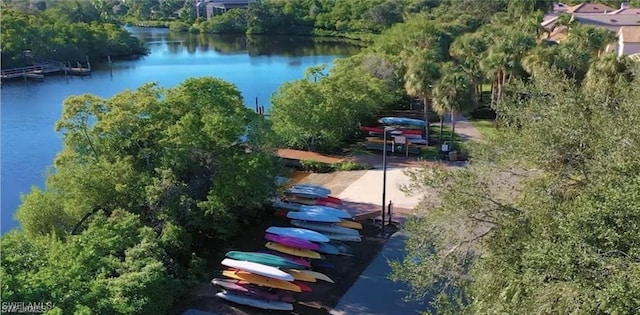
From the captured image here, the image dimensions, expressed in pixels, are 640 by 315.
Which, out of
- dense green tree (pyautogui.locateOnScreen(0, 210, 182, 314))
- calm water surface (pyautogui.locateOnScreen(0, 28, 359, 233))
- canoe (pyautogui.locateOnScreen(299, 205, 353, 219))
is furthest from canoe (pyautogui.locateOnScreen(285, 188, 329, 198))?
calm water surface (pyautogui.locateOnScreen(0, 28, 359, 233))

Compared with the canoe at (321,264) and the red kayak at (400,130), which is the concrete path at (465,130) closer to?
the red kayak at (400,130)

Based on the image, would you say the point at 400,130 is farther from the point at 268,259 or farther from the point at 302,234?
the point at 268,259

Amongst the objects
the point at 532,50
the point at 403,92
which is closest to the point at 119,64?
the point at 403,92

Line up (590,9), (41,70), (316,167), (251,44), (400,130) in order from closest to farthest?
1. (316,167)
2. (400,130)
3. (41,70)
4. (590,9)
5. (251,44)

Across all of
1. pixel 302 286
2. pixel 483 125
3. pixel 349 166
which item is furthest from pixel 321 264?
pixel 483 125

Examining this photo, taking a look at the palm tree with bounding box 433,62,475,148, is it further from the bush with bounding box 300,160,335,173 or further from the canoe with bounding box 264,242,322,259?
the canoe with bounding box 264,242,322,259
